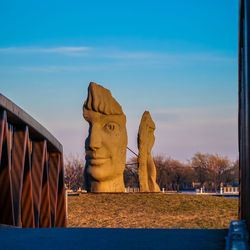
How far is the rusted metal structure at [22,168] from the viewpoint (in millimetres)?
7965

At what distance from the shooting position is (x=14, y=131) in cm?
894

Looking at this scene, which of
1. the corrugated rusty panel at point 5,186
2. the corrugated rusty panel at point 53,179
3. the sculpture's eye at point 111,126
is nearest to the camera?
the corrugated rusty panel at point 5,186

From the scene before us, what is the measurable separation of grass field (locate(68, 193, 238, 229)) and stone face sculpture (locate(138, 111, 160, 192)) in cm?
402

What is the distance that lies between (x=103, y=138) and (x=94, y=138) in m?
0.56

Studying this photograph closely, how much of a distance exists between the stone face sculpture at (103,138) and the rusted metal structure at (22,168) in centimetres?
1130

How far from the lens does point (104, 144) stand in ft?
78.9

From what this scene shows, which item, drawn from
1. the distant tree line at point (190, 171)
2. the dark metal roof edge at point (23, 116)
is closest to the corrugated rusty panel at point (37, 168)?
the dark metal roof edge at point (23, 116)

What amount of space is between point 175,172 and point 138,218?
51017 millimetres

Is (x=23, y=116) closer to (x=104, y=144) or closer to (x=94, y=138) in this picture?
(x=94, y=138)

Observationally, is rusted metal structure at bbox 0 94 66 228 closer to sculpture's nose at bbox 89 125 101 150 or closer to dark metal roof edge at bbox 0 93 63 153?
dark metal roof edge at bbox 0 93 63 153

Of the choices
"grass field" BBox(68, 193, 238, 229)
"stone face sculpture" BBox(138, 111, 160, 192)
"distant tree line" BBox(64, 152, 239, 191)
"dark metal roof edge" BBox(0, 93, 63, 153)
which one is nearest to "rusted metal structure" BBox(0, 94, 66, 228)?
"dark metal roof edge" BBox(0, 93, 63, 153)

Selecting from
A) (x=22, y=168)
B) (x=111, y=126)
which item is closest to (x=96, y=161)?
A: (x=111, y=126)

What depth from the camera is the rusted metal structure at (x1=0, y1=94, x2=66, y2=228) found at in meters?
7.96

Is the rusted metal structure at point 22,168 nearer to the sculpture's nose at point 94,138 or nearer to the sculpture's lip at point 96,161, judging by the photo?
the sculpture's nose at point 94,138
